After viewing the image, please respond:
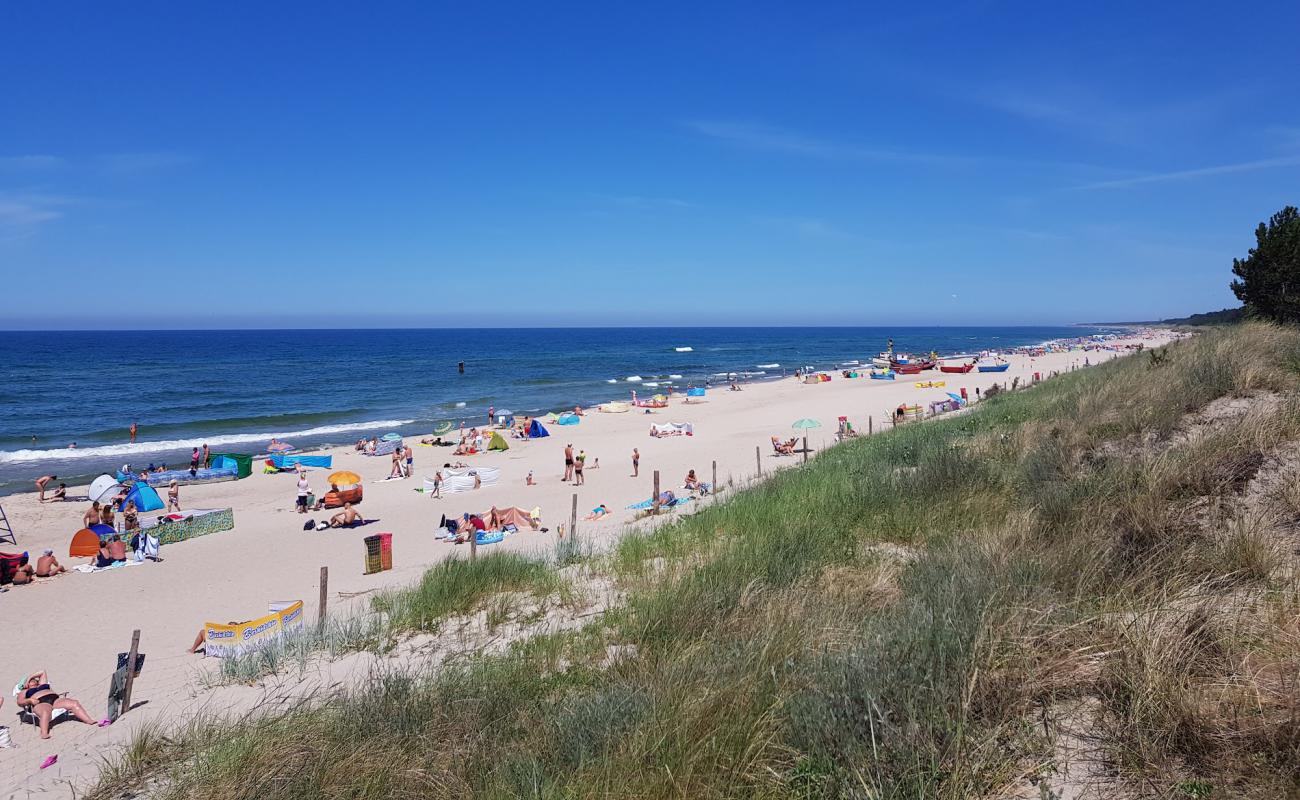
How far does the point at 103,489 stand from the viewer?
64.7 ft

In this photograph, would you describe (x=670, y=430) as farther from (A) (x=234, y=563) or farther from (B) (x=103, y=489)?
(B) (x=103, y=489)

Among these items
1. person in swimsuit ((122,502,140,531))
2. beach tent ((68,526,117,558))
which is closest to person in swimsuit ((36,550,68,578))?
beach tent ((68,526,117,558))

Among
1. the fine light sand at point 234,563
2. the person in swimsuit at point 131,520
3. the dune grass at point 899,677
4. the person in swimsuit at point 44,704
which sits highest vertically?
the dune grass at point 899,677

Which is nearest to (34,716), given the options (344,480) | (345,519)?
(345,519)

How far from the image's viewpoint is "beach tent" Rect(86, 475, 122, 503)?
1969cm

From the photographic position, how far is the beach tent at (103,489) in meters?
19.7

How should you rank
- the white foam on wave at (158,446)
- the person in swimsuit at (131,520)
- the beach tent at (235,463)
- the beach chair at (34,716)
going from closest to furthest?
the beach chair at (34,716), the person in swimsuit at (131,520), the beach tent at (235,463), the white foam on wave at (158,446)

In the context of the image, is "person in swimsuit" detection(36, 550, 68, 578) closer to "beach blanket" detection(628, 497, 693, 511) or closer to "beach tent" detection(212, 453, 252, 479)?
"beach tent" detection(212, 453, 252, 479)

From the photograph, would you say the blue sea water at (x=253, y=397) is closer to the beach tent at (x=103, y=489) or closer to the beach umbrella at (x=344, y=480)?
the beach tent at (x=103, y=489)

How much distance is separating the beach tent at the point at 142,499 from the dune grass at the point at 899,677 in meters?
16.8

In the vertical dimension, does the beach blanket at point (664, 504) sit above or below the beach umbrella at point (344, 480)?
below

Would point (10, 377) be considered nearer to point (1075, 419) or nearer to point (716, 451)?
point (716, 451)

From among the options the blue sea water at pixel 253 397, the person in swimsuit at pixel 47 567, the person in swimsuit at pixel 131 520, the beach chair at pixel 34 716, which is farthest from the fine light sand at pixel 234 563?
the blue sea water at pixel 253 397

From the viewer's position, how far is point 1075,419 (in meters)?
9.29
